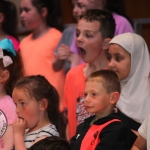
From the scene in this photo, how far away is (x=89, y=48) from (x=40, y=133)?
77 cm

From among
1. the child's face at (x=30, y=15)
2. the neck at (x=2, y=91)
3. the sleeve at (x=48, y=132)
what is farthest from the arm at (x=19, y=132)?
the child's face at (x=30, y=15)

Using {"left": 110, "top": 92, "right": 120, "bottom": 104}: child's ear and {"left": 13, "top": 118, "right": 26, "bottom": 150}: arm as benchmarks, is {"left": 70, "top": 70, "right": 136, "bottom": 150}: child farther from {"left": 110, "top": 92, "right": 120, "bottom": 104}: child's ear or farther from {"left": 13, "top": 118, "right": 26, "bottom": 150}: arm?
{"left": 13, "top": 118, "right": 26, "bottom": 150}: arm

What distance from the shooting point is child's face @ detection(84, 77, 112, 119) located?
2967 millimetres

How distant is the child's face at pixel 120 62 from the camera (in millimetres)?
3334

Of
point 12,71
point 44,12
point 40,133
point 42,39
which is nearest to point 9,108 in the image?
point 12,71

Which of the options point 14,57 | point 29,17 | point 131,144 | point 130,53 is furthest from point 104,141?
point 29,17

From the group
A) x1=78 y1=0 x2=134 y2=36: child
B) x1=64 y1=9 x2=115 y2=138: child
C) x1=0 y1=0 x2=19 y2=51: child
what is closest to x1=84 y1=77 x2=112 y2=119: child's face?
x1=64 y1=9 x2=115 y2=138: child

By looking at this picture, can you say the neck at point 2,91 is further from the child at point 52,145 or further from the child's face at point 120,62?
the child at point 52,145

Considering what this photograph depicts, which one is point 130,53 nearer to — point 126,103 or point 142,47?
point 142,47

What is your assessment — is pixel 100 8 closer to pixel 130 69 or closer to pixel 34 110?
pixel 130 69

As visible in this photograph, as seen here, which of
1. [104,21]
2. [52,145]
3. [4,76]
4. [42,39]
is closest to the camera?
[52,145]

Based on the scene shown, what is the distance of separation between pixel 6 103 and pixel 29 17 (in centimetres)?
147

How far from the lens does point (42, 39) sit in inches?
184

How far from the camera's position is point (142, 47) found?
341 centimetres
